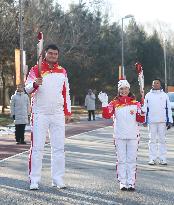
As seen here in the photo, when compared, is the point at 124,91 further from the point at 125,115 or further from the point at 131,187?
the point at 131,187

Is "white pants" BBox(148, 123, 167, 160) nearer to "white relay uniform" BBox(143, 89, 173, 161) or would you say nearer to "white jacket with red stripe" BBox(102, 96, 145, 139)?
"white relay uniform" BBox(143, 89, 173, 161)

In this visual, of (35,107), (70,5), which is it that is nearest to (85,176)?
(35,107)

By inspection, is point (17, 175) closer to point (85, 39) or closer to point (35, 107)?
point (35, 107)

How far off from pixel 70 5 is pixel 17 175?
145ft

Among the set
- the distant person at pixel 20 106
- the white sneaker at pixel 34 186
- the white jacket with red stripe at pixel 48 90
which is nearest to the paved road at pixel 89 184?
the white sneaker at pixel 34 186

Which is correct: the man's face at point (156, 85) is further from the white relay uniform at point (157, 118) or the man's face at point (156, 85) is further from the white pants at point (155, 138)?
the white pants at point (155, 138)

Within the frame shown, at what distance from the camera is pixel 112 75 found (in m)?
56.7

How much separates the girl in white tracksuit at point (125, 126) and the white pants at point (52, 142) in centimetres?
75

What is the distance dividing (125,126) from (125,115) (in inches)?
6.7

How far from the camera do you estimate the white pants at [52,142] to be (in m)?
8.43

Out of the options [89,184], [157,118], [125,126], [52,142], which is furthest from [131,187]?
[157,118]

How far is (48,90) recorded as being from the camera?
8352 millimetres

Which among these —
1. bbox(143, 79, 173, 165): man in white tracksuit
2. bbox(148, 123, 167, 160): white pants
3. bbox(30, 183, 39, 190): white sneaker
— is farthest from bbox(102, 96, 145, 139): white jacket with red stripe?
bbox(148, 123, 167, 160): white pants

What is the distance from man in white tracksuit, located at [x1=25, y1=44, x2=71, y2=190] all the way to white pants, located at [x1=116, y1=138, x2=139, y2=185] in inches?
34.2
